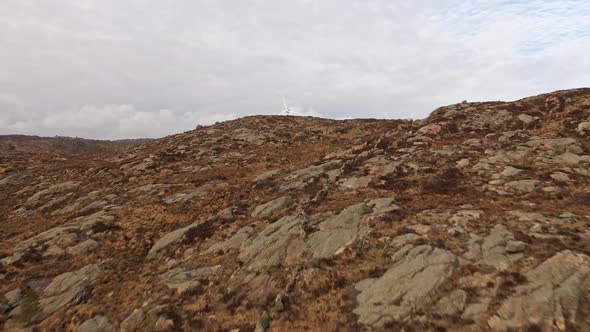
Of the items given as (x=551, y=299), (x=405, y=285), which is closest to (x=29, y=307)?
(x=405, y=285)

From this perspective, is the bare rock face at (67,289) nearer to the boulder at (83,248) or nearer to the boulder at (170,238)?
the boulder at (83,248)

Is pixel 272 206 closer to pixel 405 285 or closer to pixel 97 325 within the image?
pixel 405 285

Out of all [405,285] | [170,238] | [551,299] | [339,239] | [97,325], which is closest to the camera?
[551,299]

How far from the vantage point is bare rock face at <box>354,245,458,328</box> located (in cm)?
1177

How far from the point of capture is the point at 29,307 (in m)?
15.5

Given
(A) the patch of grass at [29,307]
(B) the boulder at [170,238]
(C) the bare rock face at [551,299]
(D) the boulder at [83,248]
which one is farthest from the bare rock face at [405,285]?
(D) the boulder at [83,248]

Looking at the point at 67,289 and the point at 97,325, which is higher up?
the point at 67,289

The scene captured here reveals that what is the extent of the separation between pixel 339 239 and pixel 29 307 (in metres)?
15.4

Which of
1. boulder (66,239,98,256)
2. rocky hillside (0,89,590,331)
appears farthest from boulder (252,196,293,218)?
boulder (66,239,98,256)

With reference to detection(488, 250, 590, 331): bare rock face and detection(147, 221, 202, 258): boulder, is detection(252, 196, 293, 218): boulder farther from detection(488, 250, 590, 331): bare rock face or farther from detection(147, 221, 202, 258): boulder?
detection(488, 250, 590, 331): bare rock face

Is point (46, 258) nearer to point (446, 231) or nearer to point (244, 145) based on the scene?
point (446, 231)

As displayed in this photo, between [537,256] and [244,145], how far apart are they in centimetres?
3642

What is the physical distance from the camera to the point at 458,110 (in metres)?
38.4

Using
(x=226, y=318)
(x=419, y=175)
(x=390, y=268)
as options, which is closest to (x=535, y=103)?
(x=419, y=175)
